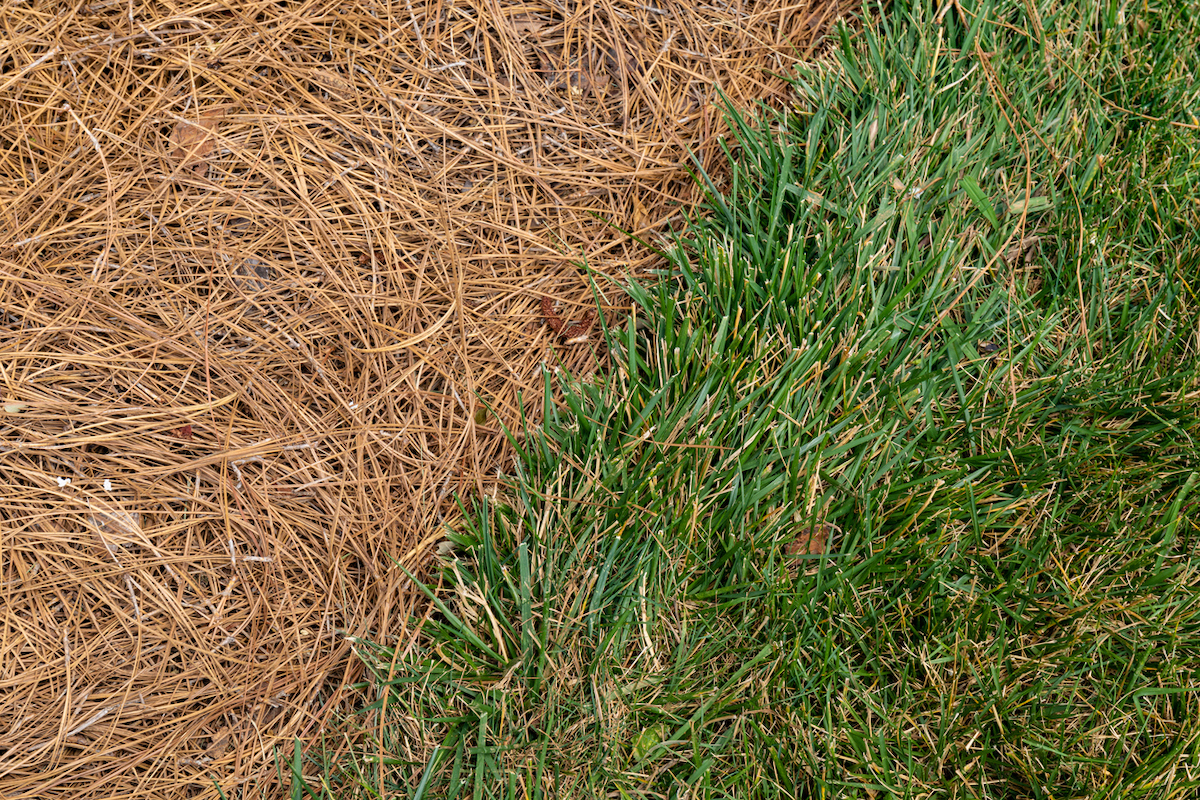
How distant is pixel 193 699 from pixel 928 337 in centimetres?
178

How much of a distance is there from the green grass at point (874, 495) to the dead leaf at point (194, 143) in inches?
37.0

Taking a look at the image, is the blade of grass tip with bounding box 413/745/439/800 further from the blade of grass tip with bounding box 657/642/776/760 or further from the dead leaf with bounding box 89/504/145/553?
the dead leaf with bounding box 89/504/145/553

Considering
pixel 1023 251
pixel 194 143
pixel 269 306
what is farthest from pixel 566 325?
pixel 1023 251

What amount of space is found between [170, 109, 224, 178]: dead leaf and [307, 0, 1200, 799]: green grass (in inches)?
37.0

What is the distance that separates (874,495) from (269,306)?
1388 mm

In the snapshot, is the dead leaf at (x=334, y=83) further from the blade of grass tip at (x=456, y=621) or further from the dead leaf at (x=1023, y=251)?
the dead leaf at (x=1023, y=251)

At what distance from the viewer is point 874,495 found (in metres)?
1.64

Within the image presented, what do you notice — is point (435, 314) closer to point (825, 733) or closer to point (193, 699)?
point (193, 699)

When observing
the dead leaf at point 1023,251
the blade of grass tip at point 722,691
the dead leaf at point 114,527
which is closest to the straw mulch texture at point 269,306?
the dead leaf at point 114,527

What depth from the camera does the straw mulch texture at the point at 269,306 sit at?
1545mm

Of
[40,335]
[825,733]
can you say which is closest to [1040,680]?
[825,733]

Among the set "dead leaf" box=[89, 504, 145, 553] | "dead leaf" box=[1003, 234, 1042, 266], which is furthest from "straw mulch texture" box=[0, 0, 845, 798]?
"dead leaf" box=[1003, 234, 1042, 266]

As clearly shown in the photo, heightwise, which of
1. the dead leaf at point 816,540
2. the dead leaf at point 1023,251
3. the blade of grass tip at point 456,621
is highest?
the dead leaf at point 1023,251

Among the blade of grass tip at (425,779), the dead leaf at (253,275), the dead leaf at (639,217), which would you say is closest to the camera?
the blade of grass tip at (425,779)
